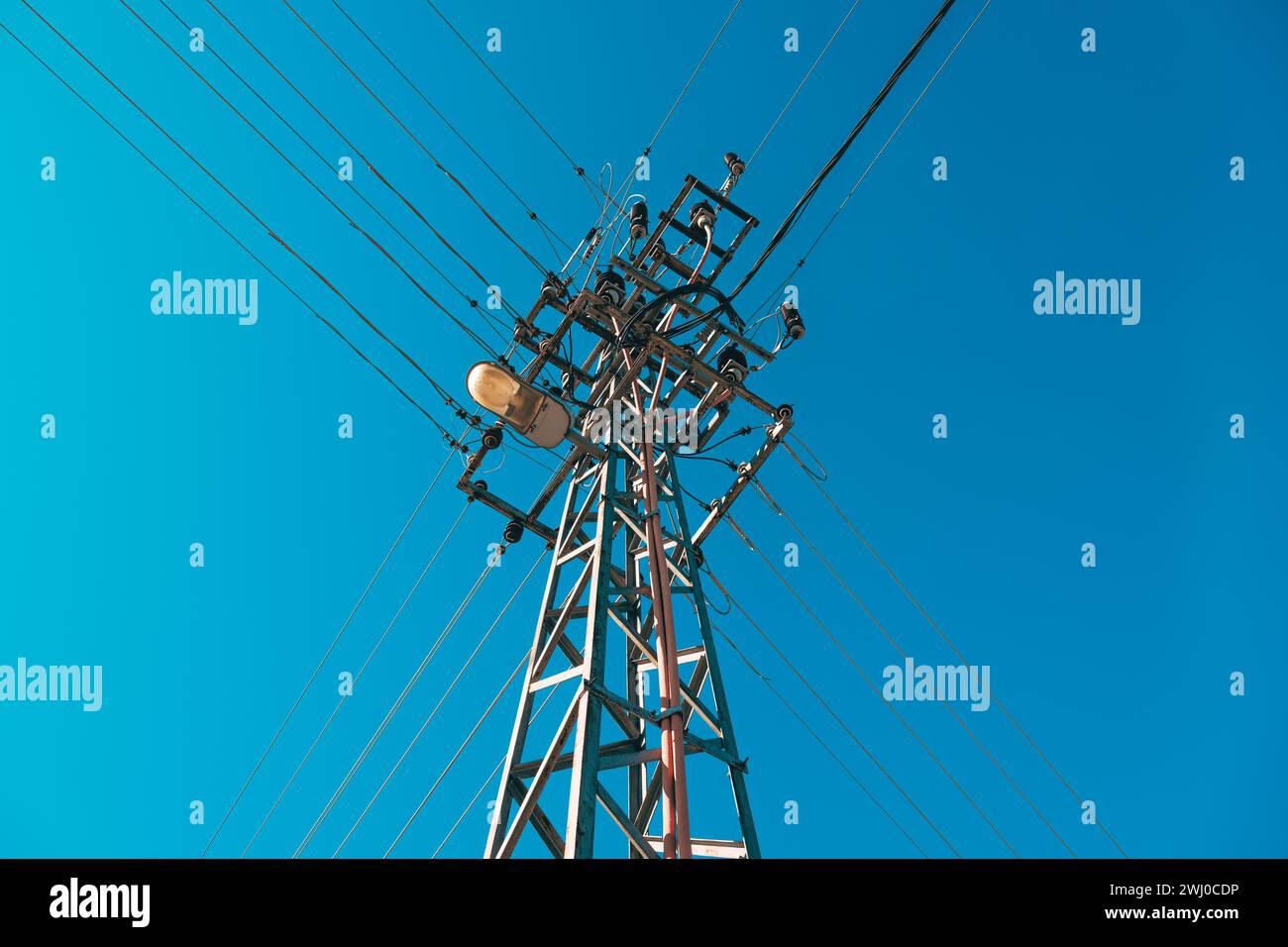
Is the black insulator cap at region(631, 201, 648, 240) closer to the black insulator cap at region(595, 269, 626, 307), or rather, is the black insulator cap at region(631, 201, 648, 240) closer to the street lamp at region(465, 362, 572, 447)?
the black insulator cap at region(595, 269, 626, 307)

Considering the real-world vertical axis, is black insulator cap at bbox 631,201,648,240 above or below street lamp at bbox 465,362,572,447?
above

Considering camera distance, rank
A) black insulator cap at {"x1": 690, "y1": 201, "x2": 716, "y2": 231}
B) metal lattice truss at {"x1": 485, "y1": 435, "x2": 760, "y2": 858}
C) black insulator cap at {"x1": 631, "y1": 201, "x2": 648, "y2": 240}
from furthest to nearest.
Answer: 1. black insulator cap at {"x1": 690, "y1": 201, "x2": 716, "y2": 231}
2. black insulator cap at {"x1": 631, "y1": 201, "x2": 648, "y2": 240}
3. metal lattice truss at {"x1": 485, "y1": 435, "x2": 760, "y2": 858}

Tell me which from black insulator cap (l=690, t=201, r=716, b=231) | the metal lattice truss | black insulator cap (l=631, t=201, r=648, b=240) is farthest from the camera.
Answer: black insulator cap (l=690, t=201, r=716, b=231)

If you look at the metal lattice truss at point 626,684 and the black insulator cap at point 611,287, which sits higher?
the black insulator cap at point 611,287

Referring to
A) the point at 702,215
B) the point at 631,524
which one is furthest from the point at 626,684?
the point at 702,215

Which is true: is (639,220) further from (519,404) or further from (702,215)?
(519,404)

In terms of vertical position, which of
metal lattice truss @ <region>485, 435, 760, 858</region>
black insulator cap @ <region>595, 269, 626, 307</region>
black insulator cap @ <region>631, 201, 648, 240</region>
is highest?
black insulator cap @ <region>631, 201, 648, 240</region>

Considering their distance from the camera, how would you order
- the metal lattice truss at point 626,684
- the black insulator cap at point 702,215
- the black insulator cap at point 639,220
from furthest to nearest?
the black insulator cap at point 702,215 < the black insulator cap at point 639,220 < the metal lattice truss at point 626,684

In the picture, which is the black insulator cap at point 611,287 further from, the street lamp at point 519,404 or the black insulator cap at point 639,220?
the street lamp at point 519,404

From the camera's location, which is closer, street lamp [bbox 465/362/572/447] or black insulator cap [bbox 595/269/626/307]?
street lamp [bbox 465/362/572/447]
